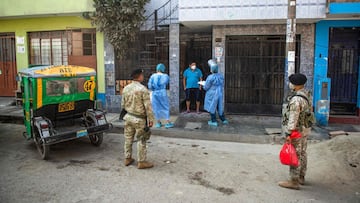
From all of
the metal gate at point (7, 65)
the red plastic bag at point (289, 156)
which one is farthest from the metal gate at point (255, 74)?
the metal gate at point (7, 65)

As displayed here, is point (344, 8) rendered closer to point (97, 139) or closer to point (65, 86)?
point (97, 139)

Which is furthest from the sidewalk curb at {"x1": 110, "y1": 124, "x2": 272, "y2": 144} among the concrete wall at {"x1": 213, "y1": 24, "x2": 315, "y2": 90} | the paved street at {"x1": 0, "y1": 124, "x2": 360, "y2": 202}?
the concrete wall at {"x1": 213, "y1": 24, "x2": 315, "y2": 90}

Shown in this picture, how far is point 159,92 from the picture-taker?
8.11m

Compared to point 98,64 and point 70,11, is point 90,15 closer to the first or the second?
point 70,11

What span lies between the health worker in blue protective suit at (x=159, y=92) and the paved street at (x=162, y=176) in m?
1.41

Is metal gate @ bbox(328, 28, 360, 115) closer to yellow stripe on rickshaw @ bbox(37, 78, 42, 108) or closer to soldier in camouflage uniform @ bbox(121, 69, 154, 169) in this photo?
soldier in camouflage uniform @ bbox(121, 69, 154, 169)

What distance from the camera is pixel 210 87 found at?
27.6ft

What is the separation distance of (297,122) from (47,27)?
979 centimetres

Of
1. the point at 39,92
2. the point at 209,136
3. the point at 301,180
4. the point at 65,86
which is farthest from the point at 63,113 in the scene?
the point at 301,180

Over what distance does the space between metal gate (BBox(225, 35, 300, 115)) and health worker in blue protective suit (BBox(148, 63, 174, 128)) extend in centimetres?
261

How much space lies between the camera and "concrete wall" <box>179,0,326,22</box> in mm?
8078

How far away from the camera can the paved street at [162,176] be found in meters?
4.35

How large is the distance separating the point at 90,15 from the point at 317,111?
7.47 meters

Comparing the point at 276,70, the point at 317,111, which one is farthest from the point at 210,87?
the point at 317,111
